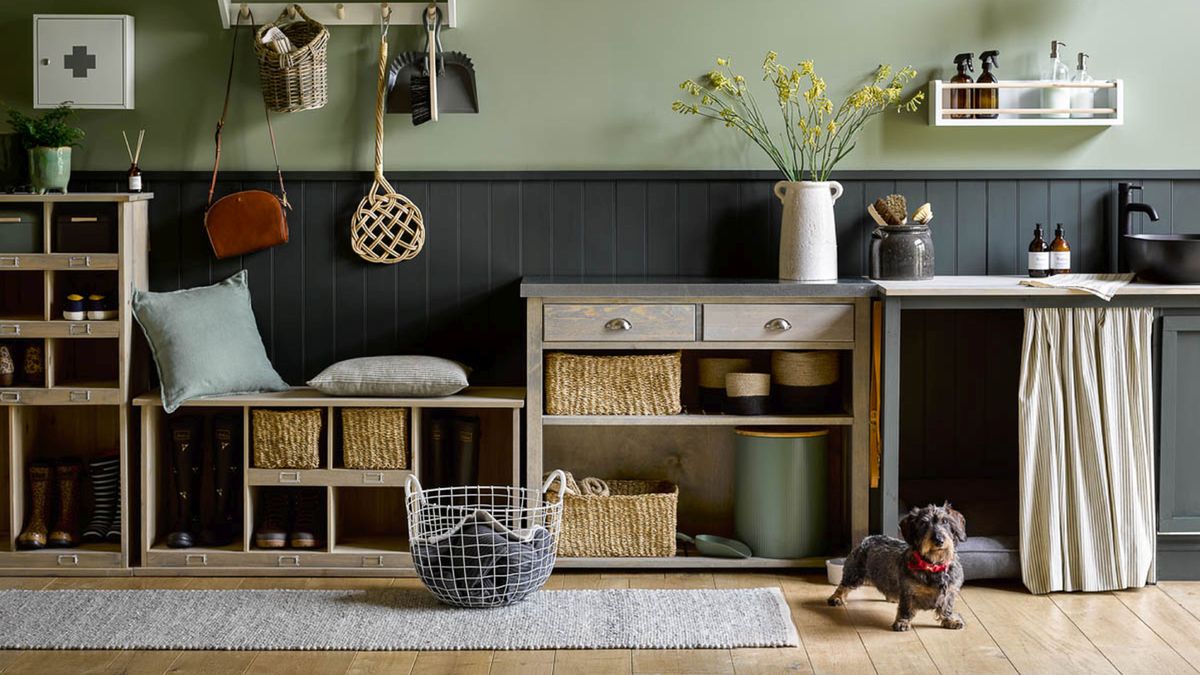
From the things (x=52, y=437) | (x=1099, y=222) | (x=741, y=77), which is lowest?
(x=52, y=437)

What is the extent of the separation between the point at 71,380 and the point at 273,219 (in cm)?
92

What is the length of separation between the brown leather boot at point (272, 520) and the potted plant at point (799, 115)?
6.29ft

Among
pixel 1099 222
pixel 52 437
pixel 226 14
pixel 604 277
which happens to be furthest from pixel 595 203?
pixel 52 437

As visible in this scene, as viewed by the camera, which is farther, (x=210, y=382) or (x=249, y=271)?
(x=249, y=271)

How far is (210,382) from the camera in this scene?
444 cm

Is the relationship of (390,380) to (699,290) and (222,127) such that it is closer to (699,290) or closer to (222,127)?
(699,290)

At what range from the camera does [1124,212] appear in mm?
4777

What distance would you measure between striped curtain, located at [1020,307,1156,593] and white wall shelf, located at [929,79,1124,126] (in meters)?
0.83

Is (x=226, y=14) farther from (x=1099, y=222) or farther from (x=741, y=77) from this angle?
(x=1099, y=222)

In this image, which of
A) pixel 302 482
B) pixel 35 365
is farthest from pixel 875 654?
pixel 35 365

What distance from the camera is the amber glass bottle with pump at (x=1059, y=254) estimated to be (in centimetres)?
459

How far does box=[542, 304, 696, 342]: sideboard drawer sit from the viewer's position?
440 centimetres

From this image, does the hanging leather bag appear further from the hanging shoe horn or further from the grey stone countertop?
the grey stone countertop

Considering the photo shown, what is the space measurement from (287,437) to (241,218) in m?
0.88
